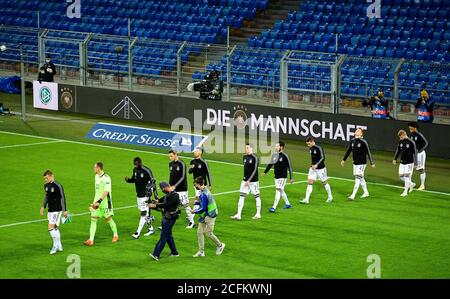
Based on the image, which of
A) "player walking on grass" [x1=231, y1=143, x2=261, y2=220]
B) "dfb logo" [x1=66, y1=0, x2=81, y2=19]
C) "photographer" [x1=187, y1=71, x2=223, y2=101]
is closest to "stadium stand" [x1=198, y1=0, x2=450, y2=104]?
"photographer" [x1=187, y1=71, x2=223, y2=101]

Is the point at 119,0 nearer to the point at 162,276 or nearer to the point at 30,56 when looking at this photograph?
the point at 30,56

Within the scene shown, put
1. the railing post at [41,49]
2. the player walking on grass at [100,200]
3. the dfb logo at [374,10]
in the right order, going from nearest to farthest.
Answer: the player walking on grass at [100,200]
the dfb logo at [374,10]
the railing post at [41,49]

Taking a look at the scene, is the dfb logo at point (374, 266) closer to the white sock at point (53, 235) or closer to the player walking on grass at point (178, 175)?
the player walking on grass at point (178, 175)

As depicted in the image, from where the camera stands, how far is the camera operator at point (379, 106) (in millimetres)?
34969

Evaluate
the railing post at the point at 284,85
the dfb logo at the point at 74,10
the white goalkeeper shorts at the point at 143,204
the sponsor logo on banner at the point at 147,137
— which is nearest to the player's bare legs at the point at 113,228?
the white goalkeeper shorts at the point at 143,204

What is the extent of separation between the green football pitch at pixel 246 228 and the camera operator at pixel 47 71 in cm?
870

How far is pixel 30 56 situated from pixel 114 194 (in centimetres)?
2020

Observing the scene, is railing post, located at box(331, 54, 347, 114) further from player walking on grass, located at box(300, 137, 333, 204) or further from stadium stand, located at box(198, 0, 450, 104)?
player walking on grass, located at box(300, 137, 333, 204)

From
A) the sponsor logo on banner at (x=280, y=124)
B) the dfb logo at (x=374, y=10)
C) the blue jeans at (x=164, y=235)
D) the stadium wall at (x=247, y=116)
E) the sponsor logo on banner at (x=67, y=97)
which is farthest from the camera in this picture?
the sponsor logo on banner at (x=67, y=97)

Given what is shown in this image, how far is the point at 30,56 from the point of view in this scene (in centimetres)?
4716

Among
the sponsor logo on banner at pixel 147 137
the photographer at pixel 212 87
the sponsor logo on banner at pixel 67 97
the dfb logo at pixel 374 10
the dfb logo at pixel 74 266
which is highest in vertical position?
the dfb logo at pixel 374 10

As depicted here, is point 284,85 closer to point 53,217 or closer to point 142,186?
point 142,186

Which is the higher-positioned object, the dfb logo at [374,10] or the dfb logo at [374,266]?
the dfb logo at [374,10]

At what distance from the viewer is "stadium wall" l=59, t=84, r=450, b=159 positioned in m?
35.1
